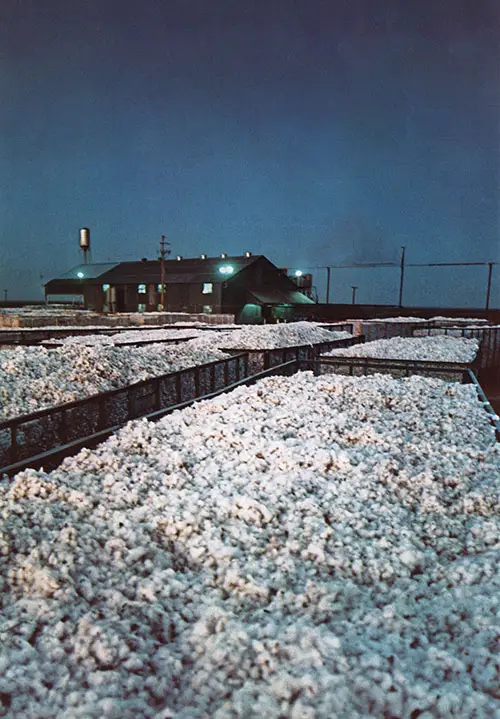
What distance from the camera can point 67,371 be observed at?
8680 millimetres

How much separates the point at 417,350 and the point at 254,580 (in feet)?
38.5

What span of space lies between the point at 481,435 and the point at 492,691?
373 centimetres

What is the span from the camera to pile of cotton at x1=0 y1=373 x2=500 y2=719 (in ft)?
6.71

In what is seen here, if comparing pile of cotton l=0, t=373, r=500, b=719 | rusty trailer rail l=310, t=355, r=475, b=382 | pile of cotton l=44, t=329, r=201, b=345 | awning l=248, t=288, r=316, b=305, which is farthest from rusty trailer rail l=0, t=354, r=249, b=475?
awning l=248, t=288, r=316, b=305

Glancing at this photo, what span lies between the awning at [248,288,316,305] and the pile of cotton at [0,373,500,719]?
37778 millimetres

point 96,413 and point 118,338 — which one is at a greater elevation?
point 118,338

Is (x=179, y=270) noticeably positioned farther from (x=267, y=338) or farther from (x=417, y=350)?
(x=417, y=350)

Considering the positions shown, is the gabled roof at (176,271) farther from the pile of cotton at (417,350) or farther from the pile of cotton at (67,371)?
the pile of cotton at (67,371)

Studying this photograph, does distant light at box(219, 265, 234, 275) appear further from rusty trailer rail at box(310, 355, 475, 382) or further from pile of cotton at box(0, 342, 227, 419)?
rusty trailer rail at box(310, 355, 475, 382)

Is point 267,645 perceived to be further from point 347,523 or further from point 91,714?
point 347,523

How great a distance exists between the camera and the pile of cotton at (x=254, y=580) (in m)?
2.04

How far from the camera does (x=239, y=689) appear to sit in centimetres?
207

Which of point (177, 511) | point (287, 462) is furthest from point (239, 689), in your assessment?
point (287, 462)

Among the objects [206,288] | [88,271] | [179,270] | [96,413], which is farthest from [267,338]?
[88,271]
